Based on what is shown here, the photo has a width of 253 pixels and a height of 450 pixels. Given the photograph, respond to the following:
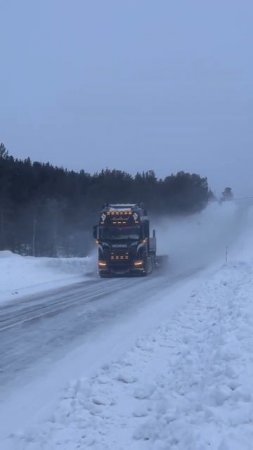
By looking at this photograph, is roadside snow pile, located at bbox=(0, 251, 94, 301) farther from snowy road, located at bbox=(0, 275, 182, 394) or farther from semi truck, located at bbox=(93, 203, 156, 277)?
semi truck, located at bbox=(93, 203, 156, 277)

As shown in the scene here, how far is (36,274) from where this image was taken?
38469mm

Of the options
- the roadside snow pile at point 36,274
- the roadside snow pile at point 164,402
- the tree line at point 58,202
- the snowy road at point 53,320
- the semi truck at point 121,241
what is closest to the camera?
the roadside snow pile at point 164,402

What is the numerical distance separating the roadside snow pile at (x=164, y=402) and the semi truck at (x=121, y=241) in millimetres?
27634

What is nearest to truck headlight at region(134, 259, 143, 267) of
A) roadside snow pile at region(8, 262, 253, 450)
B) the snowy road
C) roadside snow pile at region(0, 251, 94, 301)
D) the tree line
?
roadside snow pile at region(0, 251, 94, 301)

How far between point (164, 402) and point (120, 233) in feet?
A: 108

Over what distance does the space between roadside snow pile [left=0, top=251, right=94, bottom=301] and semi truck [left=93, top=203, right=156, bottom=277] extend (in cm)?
183

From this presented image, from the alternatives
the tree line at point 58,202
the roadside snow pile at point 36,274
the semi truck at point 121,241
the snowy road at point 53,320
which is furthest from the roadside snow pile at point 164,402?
the tree line at point 58,202

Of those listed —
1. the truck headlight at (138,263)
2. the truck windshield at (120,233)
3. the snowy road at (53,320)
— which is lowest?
the snowy road at (53,320)

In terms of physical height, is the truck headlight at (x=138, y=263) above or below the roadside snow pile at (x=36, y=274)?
above

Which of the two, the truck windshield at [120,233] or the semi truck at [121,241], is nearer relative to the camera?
the truck windshield at [120,233]

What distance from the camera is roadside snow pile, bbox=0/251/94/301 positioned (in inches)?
1209

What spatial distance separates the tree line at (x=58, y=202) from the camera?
7662 centimetres

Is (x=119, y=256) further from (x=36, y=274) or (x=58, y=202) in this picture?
(x=58, y=202)

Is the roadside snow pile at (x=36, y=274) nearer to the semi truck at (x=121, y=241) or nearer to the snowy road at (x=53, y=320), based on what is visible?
the snowy road at (x=53, y=320)
